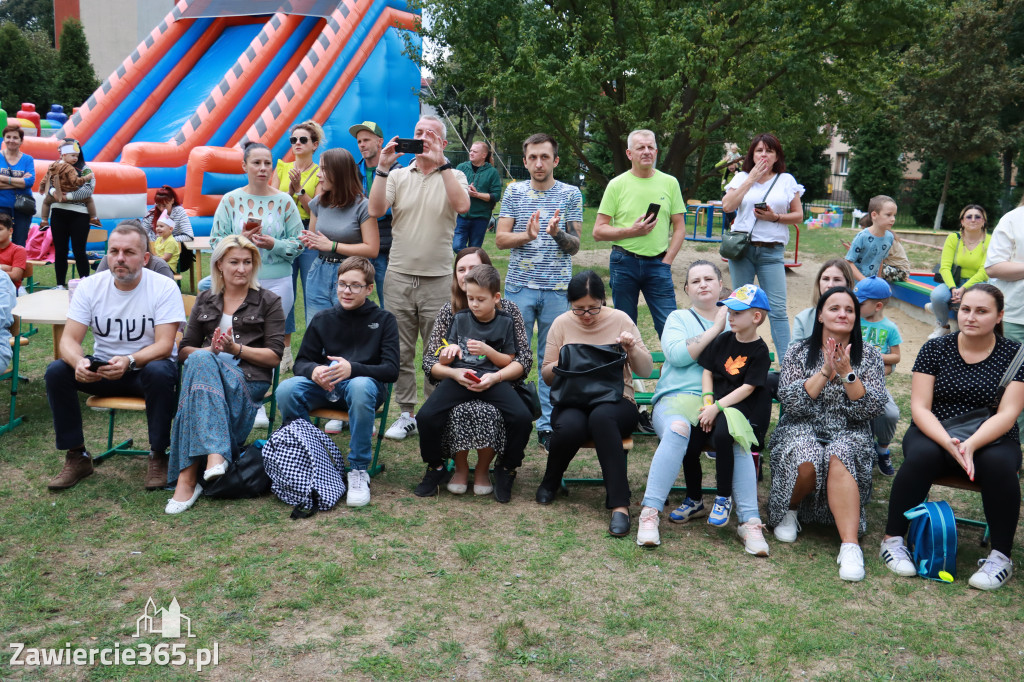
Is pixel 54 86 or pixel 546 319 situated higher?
pixel 54 86

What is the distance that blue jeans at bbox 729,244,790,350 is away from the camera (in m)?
6.15

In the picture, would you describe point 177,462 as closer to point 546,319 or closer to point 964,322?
point 546,319

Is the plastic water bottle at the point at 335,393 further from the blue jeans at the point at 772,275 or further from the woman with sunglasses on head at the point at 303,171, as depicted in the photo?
the blue jeans at the point at 772,275

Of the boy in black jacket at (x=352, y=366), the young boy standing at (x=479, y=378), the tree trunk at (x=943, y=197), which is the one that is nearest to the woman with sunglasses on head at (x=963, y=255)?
the young boy standing at (x=479, y=378)

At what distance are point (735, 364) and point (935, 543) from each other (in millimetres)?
1254

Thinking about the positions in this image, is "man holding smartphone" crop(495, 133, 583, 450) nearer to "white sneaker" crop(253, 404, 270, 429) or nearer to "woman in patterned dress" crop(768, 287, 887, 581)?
"woman in patterned dress" crop(768, 287, 887, 581)

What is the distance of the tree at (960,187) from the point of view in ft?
87.5

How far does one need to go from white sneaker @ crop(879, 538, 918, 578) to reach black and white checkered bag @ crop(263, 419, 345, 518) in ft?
9.18

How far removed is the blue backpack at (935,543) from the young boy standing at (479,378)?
202cm

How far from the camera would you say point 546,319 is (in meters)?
5.52

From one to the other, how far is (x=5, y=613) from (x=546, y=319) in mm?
3323

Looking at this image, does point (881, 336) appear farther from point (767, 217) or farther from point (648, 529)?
point (648, 529)

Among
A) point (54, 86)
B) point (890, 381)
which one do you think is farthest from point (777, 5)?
point (54, 86)

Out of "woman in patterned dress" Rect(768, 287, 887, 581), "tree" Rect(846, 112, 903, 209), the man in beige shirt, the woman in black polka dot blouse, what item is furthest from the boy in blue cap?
"tree" Rect(846, 112, 903, 209)
